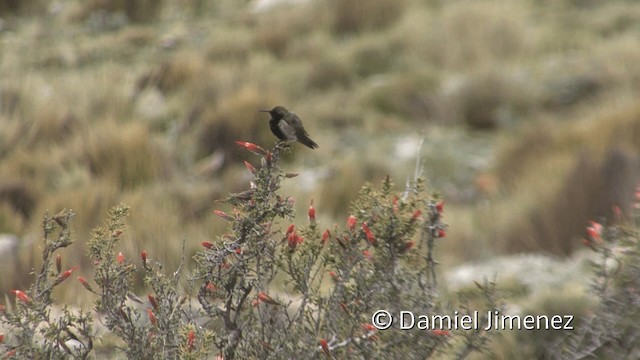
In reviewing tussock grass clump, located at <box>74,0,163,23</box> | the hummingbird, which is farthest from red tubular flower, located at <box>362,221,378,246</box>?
tussock grass clump, located at <box>74,0,163,23</box>

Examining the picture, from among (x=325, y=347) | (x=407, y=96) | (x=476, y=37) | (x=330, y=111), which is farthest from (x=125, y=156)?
(x=476, y=37)

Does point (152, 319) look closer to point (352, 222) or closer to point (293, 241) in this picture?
point (293, 241)

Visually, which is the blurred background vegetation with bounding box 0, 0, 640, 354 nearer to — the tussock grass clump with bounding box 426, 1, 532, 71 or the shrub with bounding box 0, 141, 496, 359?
the tussock grass clump with bounding box 426, 1, 532, 71

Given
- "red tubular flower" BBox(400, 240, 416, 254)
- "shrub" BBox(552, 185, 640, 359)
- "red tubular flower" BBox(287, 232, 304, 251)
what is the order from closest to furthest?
1. "red tubular flower" BBox(287, 232, 304, 251)
2. "red tubular flower" BBox(400, 240, 416, 254)
3. "shrub" BBox(552, 185, 640, 359)

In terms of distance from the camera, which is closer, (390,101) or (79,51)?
(390,101)

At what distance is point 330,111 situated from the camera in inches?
374

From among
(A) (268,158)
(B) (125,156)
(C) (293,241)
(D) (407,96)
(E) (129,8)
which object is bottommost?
(C) (293,241)

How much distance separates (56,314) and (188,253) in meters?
1.34

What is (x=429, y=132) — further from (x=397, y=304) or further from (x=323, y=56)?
(x=397, y=304)

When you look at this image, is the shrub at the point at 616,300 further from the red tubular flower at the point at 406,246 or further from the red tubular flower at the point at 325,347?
the red tubular flower at the point at 325,347

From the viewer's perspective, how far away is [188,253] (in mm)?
5078

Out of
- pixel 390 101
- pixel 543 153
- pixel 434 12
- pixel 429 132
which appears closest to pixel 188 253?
pixel 543 153

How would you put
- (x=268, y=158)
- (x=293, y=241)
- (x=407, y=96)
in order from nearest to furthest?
1. (x=268, y=158)
2. (x=293, y=241)
3. (x=407, y=96)

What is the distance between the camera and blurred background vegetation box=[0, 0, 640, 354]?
5906mm
